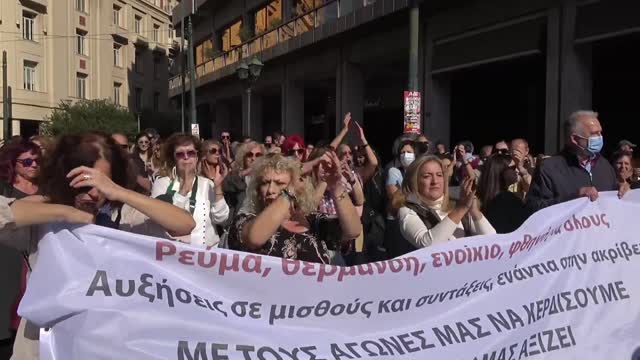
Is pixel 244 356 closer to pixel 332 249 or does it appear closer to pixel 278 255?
pixel 278 255

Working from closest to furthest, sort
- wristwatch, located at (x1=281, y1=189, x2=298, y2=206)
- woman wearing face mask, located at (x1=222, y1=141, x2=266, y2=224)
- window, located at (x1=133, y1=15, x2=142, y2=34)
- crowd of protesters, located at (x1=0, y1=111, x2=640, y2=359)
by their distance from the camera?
1. crowd of protesters, located at (x1=0, y1=111, x2=640, y2=359)
2. wristwatch, located at (x1=281, y1=189, x2=298, y2=206)
3. woman wearing face mask, located at (x1=222, y1=141, x2=266, y2=224)
4. window, located at (x1=133, y1=15, x2=142, y2=34)

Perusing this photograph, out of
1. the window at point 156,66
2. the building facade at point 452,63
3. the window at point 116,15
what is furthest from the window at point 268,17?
the window at point 156,66

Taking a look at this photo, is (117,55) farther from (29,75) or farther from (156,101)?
(29,75)

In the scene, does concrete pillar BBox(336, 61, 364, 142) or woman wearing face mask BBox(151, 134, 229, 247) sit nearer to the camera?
woman wearing face mask BBox(151, 134, 229, 247)

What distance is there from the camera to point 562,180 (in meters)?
4.63

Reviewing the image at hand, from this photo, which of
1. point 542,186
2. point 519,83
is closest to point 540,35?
point 519,83

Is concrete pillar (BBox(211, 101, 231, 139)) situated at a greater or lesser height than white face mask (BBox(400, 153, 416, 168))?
greater

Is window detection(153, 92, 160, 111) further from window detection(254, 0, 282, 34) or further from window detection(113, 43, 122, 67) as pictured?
window detection(254, 0, 282, 34)

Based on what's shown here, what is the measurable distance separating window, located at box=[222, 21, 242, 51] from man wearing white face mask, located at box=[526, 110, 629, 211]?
86.0 ft

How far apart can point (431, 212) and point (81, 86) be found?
48.0m

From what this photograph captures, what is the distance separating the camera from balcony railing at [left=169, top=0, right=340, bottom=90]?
20.2 metres

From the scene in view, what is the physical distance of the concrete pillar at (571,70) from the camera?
12.4 meters

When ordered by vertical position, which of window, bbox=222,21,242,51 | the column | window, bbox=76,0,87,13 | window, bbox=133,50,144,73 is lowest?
the column

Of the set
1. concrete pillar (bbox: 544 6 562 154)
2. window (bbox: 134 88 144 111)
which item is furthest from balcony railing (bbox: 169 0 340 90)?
window (bbox: 134 88 144 111)
